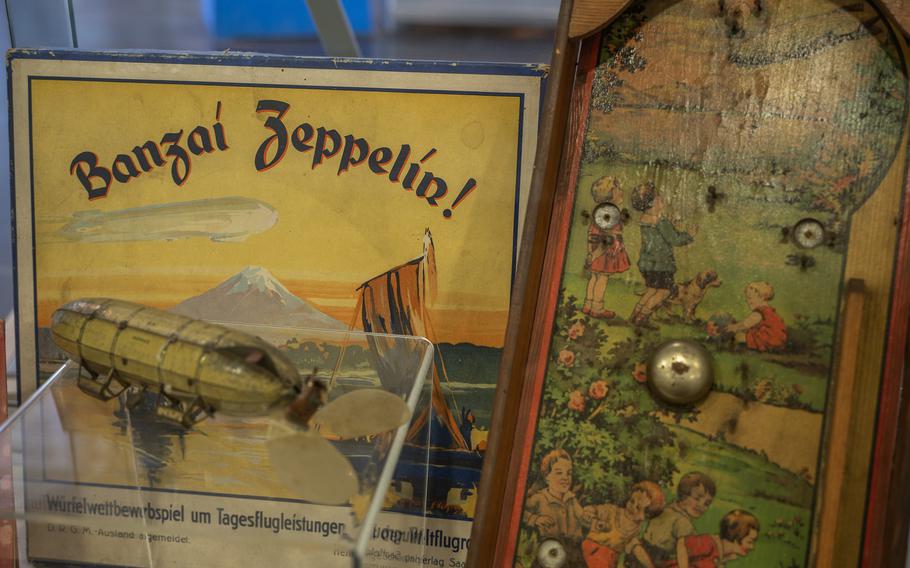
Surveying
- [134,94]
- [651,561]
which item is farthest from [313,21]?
[651,561]

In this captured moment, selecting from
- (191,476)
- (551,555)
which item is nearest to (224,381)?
(191,476)

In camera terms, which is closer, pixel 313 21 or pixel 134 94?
pixel 134 94

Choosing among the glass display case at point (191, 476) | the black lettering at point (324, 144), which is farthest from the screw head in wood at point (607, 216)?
the black lettering at point (324, 144)

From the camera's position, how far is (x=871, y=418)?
1.06m

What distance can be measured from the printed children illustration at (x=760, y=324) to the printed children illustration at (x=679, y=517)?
19 centimetres

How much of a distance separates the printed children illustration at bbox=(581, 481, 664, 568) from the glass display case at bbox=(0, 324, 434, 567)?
0.28 metres

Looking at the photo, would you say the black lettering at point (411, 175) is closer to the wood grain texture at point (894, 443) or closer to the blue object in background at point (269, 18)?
the blue object in background at point (269, 18)

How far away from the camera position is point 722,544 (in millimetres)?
1099

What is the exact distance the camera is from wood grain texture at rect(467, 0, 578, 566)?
1.11 meters

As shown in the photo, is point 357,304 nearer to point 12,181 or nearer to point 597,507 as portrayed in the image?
point 597,507

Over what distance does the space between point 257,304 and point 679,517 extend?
0.76 meters

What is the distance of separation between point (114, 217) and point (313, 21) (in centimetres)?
51

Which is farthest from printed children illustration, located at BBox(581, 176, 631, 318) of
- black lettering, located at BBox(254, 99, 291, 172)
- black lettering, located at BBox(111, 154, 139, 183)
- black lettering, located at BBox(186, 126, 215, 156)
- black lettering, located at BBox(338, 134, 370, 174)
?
black lettering, located at BBox(111, 154, 139, 183)

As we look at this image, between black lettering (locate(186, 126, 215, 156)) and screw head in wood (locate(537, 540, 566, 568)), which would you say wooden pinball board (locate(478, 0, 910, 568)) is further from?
black lettering (locate(186, 126, 215, 156))
